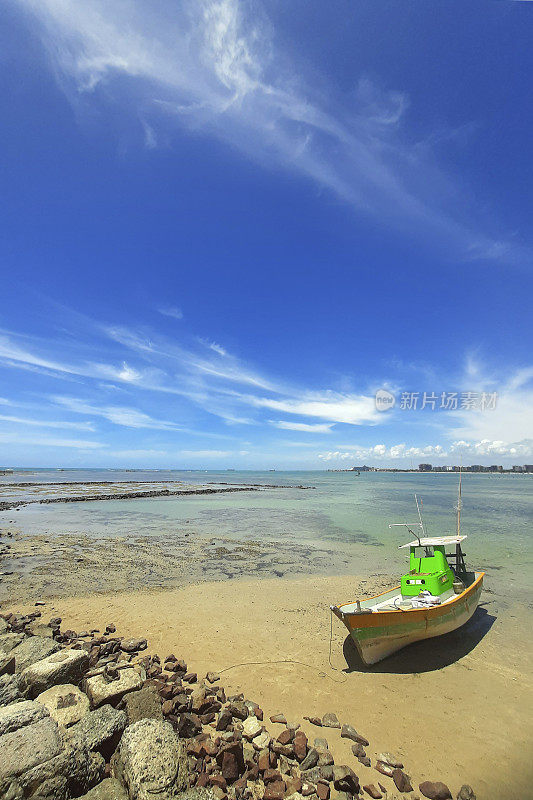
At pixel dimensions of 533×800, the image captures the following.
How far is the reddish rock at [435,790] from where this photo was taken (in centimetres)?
562

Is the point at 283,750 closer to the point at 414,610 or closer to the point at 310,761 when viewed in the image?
the point at 310,761

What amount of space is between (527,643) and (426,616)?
467 cm

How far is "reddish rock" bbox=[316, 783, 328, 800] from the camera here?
5239 millimetres

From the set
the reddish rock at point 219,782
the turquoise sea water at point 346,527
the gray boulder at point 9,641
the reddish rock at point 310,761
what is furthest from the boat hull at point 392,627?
the turquoise sea water at point 346,527

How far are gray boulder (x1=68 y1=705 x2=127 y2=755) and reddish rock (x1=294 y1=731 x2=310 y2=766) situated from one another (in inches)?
114

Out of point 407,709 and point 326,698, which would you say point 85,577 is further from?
point 407,709

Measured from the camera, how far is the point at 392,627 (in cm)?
923

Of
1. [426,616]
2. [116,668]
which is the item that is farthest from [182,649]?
[426,616]

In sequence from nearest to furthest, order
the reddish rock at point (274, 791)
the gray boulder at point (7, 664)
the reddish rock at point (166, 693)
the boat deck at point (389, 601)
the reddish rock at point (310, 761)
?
the reddish rock at point (274, 791) < the reddish rock at point (310, 761) < the gray boulder at point (7, 664) < the reddish rock at point (166, 693) < the boat deck at point (389, 601)

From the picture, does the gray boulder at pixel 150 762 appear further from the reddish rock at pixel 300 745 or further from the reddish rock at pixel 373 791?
the reddish rock at pixel 373 791

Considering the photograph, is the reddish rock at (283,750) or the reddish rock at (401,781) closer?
the reddish rock at (401,781)

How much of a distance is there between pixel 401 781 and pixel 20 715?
5.97 m

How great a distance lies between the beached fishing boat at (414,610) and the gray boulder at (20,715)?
6154mm

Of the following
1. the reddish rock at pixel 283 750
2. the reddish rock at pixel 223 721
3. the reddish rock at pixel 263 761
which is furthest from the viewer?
the reddish rock at pixel 223 721
